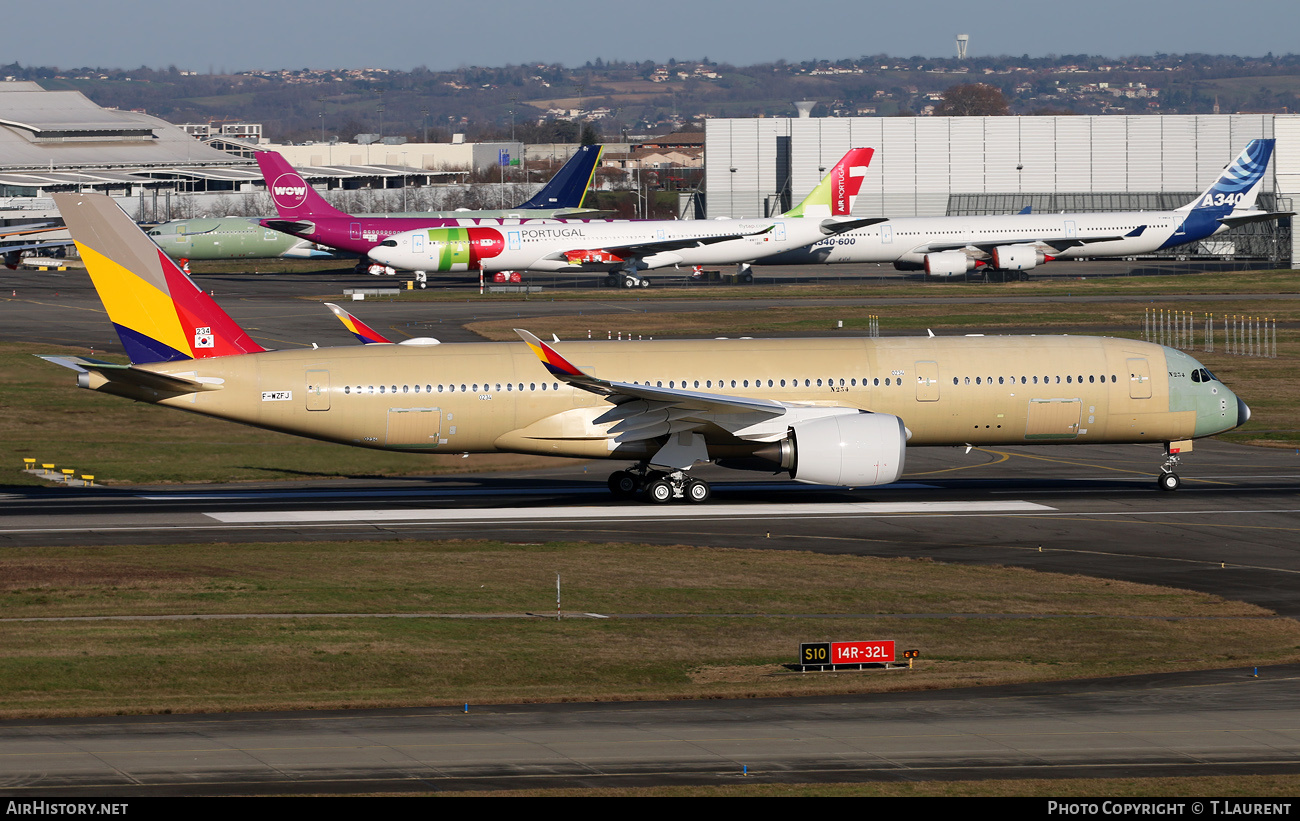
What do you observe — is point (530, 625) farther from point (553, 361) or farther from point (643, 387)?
point (643, 387)

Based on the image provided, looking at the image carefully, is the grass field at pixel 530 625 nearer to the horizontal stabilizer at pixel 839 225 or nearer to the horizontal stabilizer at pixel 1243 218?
the horizontal stabilizer at pixel 839 225

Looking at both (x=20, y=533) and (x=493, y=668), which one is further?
(x=20, y=533)

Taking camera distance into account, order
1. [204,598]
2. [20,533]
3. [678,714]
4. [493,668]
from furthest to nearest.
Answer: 1. [20,533]
2. [204,598]
3. [493,668]
4. [678,714]

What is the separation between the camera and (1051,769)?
18.2m

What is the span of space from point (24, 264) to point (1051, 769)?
444 ft

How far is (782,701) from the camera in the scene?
22.7 metres

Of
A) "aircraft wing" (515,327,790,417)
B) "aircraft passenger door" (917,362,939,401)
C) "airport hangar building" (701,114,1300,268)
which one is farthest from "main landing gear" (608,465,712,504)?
"airport hangar building" (701,114,1300,268)

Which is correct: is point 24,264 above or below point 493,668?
above

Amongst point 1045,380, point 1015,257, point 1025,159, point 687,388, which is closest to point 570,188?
point 1015,257

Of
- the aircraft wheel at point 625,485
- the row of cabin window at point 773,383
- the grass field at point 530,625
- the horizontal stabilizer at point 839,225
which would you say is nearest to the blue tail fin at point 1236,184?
the horizontal stabilizer at point 839,225

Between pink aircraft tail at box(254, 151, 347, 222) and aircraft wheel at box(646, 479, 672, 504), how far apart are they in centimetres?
8344

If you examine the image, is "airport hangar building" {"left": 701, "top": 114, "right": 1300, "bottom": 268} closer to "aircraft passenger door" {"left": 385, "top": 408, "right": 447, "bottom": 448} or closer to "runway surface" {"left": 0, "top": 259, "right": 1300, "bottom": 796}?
"runway surface" {"left": 0, "top": 259, "right": 1300, "bottom": 796}

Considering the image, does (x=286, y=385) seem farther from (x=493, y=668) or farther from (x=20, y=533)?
(x=493, y=668)
